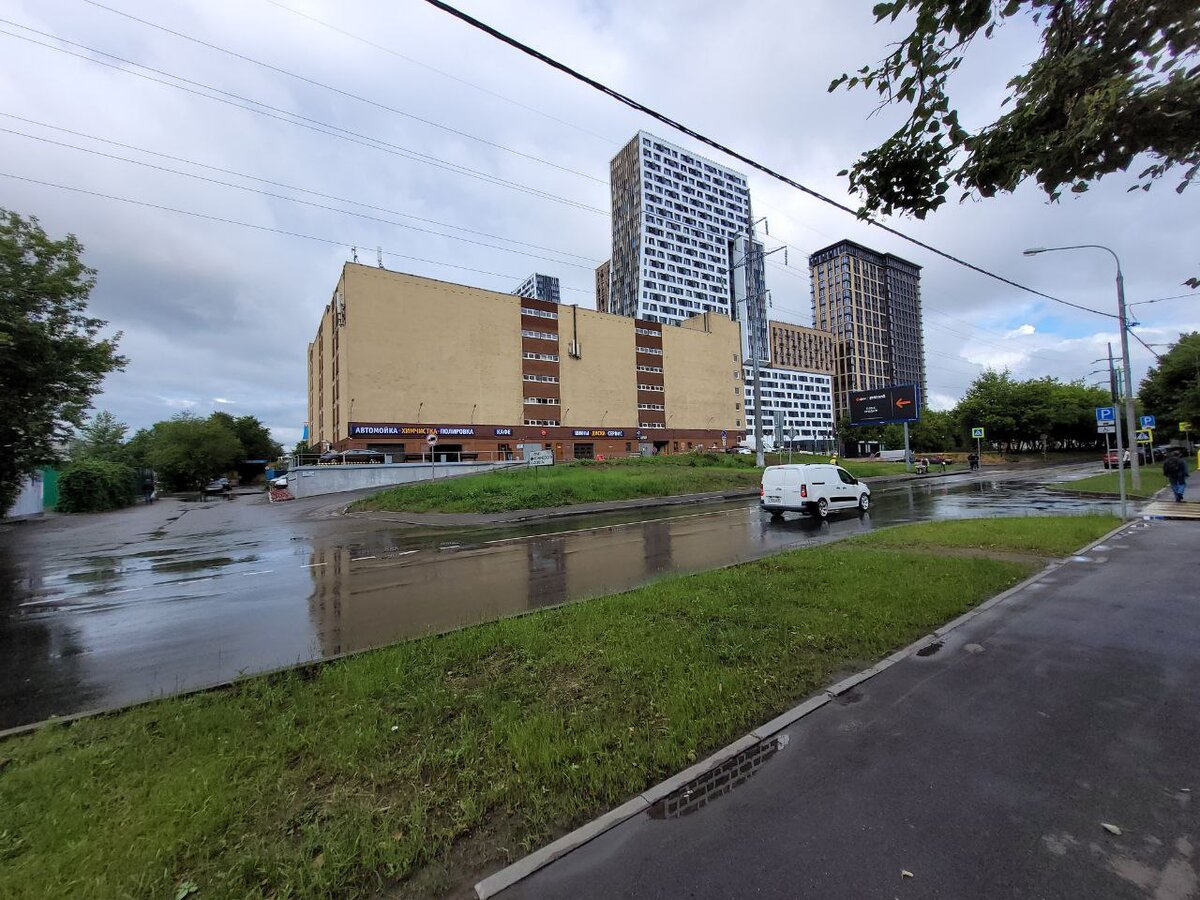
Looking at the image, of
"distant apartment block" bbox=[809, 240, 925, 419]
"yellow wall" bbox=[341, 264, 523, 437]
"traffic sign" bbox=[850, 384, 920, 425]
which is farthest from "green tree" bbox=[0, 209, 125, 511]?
"distant apartment block" bbox=[809, 240, 925, 419]

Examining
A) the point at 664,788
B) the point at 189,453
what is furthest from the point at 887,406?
the point at 189,453

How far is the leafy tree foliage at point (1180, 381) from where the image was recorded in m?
29.1

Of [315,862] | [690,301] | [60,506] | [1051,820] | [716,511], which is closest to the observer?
[315,862]

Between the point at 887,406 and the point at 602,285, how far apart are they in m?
92.8

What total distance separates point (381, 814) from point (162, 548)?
17116 millimetres

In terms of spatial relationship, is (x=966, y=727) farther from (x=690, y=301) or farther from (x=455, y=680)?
(x=690, y=301)

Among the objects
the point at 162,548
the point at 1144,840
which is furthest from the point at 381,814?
the point at 162,548

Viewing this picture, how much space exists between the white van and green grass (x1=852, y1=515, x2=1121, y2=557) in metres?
3.78

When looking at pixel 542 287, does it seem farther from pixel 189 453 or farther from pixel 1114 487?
pixel 1114 487

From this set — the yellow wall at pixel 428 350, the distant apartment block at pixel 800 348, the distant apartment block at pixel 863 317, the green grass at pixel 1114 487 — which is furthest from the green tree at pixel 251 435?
the distant apartment block at pixel 863 317

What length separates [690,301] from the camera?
360ft

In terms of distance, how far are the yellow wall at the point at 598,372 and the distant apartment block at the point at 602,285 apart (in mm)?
59501

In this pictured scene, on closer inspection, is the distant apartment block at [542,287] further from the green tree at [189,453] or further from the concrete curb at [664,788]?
the concrete curb at [664,788]

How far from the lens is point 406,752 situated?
3.38m
